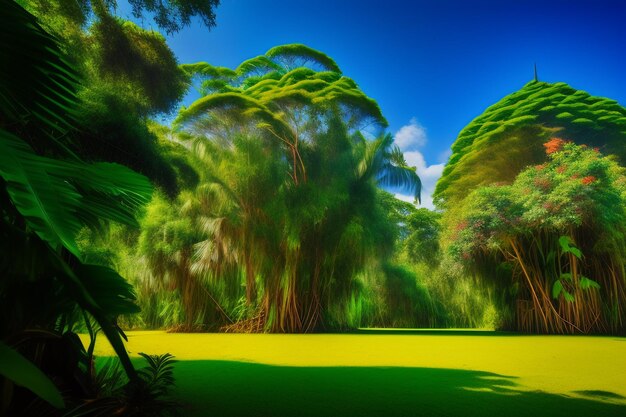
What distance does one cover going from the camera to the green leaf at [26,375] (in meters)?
0.46

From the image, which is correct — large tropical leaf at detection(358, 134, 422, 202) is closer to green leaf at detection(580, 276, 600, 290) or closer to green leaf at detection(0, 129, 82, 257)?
green leaf at detection(580, 276, 600, 290)

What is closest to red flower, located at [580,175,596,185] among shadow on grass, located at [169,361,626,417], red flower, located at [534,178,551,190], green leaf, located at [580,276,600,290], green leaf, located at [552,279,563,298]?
red flower, located at [534,178,551,190]

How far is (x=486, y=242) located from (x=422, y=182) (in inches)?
70.4

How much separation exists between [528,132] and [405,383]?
813cm

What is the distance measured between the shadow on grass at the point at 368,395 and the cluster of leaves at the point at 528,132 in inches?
277

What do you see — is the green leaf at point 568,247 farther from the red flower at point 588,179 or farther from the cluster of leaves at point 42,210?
the cluster of leaves at point 42,210

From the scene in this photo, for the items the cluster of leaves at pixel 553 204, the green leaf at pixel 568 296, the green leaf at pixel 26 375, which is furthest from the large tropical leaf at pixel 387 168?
the green leaf at pixel 26 375

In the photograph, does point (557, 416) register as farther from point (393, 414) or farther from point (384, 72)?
point (384, 72)

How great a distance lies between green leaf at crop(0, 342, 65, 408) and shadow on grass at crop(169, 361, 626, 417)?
4.13 ft

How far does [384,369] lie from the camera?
2.74 m

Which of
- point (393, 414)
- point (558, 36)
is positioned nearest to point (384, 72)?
point (558, 36)

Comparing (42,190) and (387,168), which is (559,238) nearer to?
(387,168)

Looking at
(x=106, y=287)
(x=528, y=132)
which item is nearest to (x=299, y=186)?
(x=106, y=287)

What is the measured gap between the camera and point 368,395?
1933 mm
